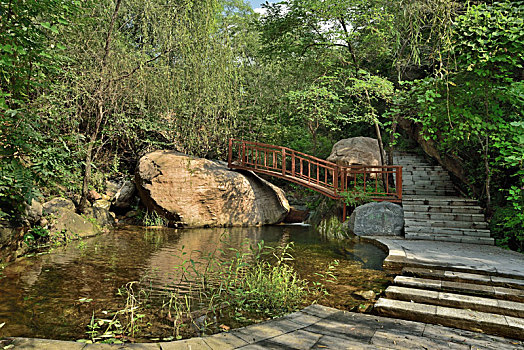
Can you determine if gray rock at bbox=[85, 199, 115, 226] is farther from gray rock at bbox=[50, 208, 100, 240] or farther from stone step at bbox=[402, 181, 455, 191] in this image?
stone step at bbox=[402, 181, 455, 191]

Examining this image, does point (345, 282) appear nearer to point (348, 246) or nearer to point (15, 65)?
point (348, 246)

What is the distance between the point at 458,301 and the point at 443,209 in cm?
464

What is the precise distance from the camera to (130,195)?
10.6m

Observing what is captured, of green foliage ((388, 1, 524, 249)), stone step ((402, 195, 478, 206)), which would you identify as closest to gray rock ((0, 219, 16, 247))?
green foliage ((388, 1, 524, 249))

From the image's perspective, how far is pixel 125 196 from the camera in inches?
411

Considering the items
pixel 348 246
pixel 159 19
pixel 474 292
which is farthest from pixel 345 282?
pixel 159 19

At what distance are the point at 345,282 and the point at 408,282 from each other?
0.89 m

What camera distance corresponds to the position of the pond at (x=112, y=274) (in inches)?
125

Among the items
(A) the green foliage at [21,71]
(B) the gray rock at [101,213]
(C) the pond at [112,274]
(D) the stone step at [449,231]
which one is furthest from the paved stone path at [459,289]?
(B) the gray rock at [101,213]

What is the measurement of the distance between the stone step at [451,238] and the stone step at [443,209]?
89 centimetres

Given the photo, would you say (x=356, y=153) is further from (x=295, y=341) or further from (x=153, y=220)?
(x=295, y=341)

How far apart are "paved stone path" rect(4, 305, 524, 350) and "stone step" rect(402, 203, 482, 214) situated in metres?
5.22

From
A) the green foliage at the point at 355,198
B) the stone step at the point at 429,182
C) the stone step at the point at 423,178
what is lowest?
the green foliage at the point at 355,198

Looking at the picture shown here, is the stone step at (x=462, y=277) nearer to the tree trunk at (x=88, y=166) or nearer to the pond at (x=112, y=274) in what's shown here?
the pond at (x=112, y=274)
